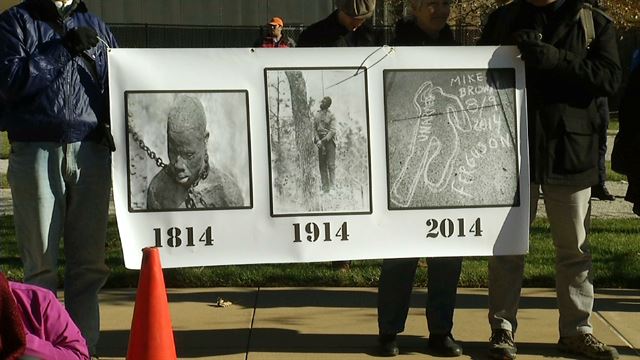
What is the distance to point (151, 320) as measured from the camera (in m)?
4.60

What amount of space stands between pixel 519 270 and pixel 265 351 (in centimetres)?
142

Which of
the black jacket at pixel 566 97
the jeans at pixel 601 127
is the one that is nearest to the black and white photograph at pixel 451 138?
the black jacket at pixel 566 97

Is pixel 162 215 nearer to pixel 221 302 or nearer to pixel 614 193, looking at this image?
pixel 221 302

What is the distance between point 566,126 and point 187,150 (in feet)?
6.16

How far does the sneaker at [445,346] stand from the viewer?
18.8 ft

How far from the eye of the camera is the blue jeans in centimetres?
495

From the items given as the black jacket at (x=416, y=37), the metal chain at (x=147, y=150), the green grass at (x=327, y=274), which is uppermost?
the black jacket at (x=416, y=37)

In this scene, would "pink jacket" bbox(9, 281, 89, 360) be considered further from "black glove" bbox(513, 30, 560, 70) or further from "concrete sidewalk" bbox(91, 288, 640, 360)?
"black glove" bbox(513, 30, 560, 70)

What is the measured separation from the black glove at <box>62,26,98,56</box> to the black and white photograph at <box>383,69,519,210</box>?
146 cm

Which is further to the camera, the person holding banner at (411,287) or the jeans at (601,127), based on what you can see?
the jeans at (601,127)

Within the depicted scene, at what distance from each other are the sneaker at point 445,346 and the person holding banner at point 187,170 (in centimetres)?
142

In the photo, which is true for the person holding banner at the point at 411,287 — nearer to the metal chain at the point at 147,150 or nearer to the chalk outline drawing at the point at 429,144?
the chalk outline drawing at the point at 429,144

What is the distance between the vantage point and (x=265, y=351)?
5879mm

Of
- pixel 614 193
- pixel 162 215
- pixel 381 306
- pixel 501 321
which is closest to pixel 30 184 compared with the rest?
pixel 162 215
